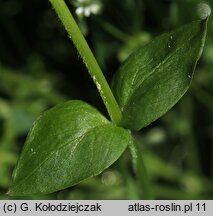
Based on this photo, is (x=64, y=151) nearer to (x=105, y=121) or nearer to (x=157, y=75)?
(x=105, y=121)

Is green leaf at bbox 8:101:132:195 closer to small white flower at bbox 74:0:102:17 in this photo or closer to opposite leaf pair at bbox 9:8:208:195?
opposite leaf pair at bbox 9:8:208:195

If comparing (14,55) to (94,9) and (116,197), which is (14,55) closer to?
(94,9)

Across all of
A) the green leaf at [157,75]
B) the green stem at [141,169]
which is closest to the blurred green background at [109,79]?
the green stem at [141,169]

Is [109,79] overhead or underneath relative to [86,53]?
underneath

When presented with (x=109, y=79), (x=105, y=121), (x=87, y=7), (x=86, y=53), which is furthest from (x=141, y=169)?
(x=109, y=79)

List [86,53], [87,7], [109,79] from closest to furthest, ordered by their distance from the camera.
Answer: [86,53] < [87,7] < [109,79]

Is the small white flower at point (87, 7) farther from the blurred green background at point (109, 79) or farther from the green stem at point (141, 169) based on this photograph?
the green stem at point (141, 169)

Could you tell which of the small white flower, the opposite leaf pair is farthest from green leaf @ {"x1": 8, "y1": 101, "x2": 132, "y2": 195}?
the small white flower
